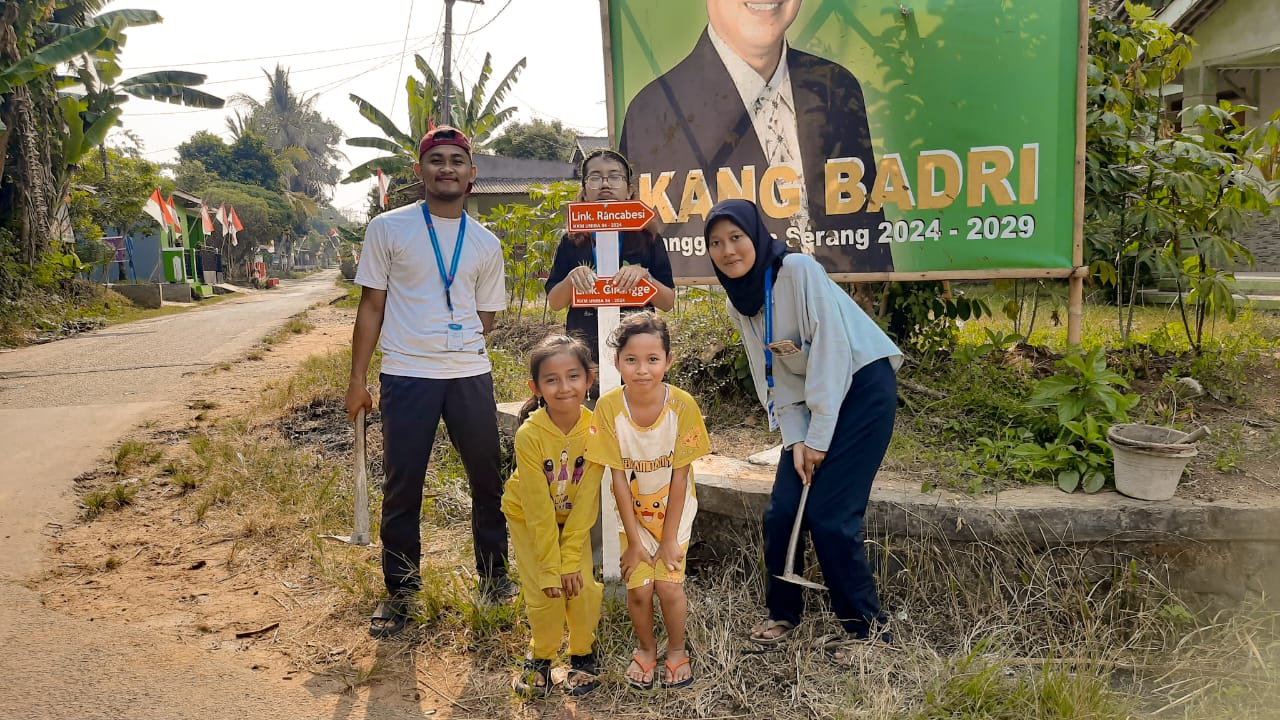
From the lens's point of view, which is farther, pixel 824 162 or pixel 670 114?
pixel 670 114

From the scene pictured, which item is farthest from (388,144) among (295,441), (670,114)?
(670,114)

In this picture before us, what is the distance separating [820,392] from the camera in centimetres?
270

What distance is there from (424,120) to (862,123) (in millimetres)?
13394

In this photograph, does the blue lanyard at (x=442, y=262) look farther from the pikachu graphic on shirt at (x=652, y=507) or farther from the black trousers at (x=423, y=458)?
the pikachu graphic on shirt at (x=652, y=507)

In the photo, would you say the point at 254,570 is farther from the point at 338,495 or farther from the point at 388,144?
the point at 388,144

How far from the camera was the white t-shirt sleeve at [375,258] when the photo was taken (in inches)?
121

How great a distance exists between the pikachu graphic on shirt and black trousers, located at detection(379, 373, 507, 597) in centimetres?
76

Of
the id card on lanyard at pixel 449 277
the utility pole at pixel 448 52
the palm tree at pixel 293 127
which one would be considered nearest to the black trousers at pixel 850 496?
the id card on lanyard at pixel 449 277

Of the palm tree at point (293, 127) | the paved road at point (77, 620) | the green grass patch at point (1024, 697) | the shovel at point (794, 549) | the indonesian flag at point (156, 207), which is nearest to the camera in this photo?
the green grass patch at point (1024, 697)

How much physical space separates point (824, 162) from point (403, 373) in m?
2.83

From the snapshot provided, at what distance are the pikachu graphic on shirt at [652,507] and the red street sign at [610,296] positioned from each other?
2.39ft

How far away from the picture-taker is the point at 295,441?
609cm

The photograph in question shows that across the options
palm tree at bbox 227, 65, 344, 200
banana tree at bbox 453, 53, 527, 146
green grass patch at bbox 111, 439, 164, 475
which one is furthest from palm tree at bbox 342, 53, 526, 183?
palm tree at bbox 227, 65, 344, 200

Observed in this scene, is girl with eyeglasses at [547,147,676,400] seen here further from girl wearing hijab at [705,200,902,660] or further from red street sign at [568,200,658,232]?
girl wearing hijab at [705,200,902,660]
